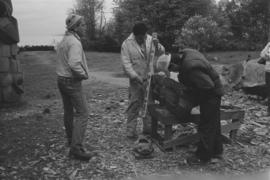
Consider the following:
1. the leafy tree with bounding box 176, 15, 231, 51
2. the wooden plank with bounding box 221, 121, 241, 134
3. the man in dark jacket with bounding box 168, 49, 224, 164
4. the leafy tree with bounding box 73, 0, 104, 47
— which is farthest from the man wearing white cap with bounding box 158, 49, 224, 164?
the leafy tree with bounding box 73, 0, 104, 47

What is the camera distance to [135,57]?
6.72 m

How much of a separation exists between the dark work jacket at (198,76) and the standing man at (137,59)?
1022 millimetres

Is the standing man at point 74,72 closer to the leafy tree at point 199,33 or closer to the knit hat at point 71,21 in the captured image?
the knit hat at point 71,21

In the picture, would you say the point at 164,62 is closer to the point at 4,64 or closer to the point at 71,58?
the point at 71,58

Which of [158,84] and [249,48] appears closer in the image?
[158,84]

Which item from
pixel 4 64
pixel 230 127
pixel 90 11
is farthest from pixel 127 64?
pixel 90 11

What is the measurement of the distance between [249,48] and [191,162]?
2078cm

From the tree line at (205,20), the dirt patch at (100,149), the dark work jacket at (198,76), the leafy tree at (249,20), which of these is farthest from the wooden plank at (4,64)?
the leafy tree at (249,20)

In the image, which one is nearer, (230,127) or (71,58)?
(71,58)

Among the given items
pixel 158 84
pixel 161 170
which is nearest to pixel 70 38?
pixel 158 84

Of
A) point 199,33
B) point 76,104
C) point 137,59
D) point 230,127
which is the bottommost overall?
point 230,127

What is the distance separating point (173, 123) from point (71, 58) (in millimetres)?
1961

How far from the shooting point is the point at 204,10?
85.3 feet

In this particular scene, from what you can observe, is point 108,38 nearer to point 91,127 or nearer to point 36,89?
point 36,89
